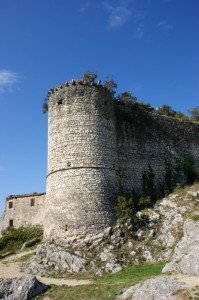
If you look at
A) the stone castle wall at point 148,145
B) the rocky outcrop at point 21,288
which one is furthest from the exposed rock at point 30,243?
the rocky outcrop at point 21,288

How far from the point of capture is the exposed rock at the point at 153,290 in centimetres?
1155

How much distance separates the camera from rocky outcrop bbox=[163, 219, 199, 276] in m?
13.3

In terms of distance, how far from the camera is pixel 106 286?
45.6 ft

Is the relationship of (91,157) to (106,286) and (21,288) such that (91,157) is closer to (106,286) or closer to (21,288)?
(106,286)

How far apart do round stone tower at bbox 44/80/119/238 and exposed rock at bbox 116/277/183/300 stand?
639cm

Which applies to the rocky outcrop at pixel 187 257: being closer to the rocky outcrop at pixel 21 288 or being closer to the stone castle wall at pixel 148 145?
the rocky outcrop at pixel 21 288

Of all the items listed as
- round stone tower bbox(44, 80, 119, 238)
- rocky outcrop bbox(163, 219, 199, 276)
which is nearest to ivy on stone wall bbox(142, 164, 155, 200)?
round stone tower bbox(44, 80, 119, 238)

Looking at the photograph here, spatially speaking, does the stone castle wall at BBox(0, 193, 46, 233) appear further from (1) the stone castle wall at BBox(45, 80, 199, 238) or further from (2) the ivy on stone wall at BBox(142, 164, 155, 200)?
(2) the ivy on stone wall at BBox(142, 164, 155, 200)

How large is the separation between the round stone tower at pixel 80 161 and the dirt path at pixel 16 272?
7.76 ft

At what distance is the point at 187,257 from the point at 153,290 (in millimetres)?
2689

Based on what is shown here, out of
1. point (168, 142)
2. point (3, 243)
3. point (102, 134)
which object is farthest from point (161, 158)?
point (3, 243)

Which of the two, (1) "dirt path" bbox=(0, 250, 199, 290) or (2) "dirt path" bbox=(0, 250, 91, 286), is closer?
(1) "dirt path" bbox=(0, 250, 199, 290)

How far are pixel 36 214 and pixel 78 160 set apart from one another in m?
9.29

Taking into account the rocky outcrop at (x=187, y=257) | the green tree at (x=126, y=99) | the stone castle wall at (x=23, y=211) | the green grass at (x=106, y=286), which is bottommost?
the green grass at (x=106, y=286)
